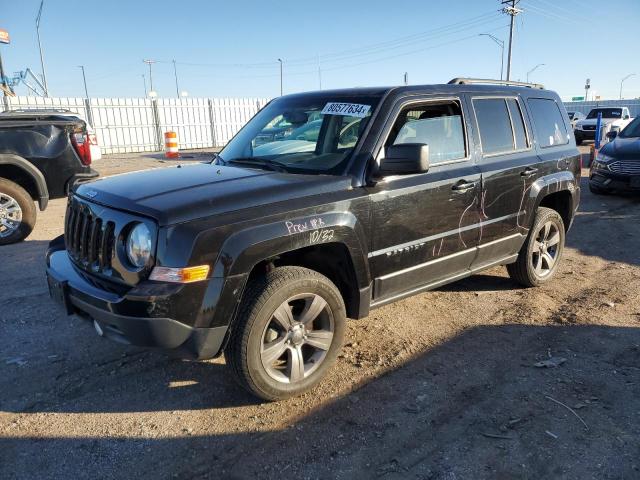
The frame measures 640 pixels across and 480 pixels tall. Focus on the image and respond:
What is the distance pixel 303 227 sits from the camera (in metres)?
3.04

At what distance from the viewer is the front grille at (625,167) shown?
9.55 meters

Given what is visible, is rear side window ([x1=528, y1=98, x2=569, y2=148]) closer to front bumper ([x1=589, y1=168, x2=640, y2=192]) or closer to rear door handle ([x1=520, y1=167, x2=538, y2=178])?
rear door handle ([x1=520, y1=167, x2=538, y2=178])

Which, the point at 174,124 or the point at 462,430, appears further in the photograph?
the point at 174,124

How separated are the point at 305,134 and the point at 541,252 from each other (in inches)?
114

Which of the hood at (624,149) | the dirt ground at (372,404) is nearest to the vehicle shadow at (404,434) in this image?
the dirt ground at (372,404)

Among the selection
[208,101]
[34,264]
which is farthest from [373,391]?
[208,101]

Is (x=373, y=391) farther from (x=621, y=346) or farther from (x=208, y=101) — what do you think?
(x=208, y=101)

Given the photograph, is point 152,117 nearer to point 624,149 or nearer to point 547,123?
point 624,149

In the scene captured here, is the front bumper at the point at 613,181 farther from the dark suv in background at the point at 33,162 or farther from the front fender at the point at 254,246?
Answer: the dark suv in background at the point at 33,162

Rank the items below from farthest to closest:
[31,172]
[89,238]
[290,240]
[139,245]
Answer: [31,172]
[89,238]
[290,240]
[139,245]

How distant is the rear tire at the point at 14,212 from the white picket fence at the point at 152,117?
1416 centimetres

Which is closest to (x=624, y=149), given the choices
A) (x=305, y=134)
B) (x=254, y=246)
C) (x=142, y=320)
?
(x=305, y=134)

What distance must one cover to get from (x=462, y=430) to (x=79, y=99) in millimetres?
21630

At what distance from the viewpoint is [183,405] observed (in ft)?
10.5
